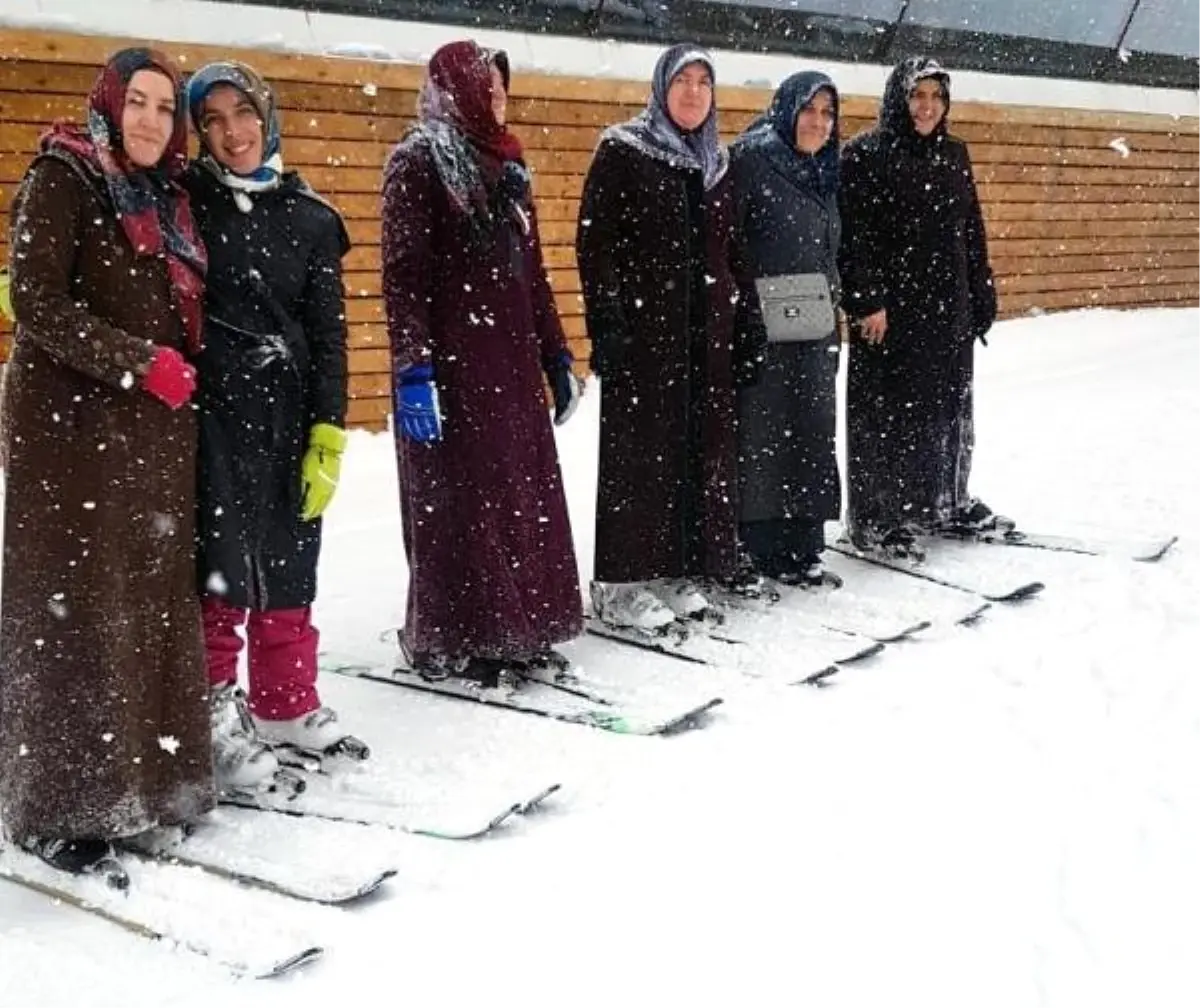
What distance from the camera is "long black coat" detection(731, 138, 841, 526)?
15.0ft

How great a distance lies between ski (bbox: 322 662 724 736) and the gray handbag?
58.5 inches

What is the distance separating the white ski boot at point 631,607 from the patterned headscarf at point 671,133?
4.21 ft

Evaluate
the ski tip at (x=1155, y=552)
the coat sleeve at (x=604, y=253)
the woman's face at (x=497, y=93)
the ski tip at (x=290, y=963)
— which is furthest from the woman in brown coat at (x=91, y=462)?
the ski tip at (x=1155, y=552)

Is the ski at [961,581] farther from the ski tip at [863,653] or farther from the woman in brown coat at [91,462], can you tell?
the woman in brown coat at [91,462]

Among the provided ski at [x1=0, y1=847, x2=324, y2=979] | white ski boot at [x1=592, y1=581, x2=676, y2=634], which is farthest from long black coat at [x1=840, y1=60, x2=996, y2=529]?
ski at [x1=0, y1=847, x2=324, y2=979]

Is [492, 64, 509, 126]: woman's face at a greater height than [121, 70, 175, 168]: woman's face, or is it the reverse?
[492, 64, 509, 126]: woman's face

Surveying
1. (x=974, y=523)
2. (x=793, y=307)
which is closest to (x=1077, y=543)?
(x=974, y=523)

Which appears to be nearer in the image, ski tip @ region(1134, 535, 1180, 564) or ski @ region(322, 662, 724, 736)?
ski @ region(322, 662, 724, 736)

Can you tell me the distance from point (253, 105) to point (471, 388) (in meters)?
0.98

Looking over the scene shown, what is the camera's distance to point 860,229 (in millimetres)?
5113

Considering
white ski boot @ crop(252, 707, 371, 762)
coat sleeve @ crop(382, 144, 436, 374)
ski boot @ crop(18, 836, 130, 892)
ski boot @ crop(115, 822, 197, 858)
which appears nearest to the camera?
ski boot @ crop(18, 836, 130, 892)

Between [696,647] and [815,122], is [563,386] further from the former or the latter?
[815,122]

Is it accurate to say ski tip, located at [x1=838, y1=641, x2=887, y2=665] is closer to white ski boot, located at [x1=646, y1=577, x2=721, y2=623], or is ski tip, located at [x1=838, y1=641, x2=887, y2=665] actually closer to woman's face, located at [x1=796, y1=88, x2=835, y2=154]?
white ski boot, located at [x1=646, y1=577, x2=721, y2=623]

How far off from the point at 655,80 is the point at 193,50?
2521 mm
